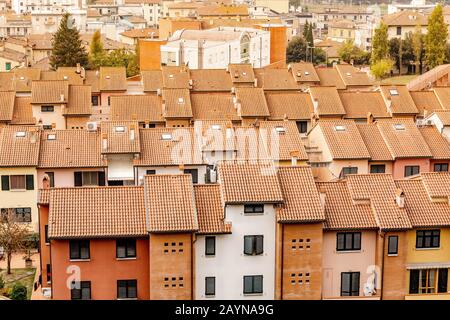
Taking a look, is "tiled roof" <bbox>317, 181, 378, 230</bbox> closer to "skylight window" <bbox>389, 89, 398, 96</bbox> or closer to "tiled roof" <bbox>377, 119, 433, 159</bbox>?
"tiled roof" <bbox>377, 119, 433, 159</bbox>

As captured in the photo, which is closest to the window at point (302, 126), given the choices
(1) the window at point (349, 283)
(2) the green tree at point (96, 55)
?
(1) the window at point (349, 283)

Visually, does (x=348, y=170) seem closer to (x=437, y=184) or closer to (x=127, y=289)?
(x=437, y=184)

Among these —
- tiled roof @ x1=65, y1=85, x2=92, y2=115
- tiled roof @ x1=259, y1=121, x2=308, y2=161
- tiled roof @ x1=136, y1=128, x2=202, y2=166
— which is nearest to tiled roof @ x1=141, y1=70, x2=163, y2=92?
tiled roof @ x1=65, y1=85, x2=92, y2=115

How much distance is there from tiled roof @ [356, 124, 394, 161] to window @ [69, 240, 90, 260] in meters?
15.2

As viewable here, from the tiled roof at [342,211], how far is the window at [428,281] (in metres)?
2.24

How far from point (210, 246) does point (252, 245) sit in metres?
1.33

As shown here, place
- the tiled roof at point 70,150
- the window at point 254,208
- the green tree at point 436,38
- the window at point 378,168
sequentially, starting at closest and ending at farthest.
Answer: the window at point 254,208 → the tiled roof at point 70,150 → the window at point 378,168 → the green tree at point 436,38

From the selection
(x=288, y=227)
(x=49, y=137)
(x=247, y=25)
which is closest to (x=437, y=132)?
(x=288, y=227)

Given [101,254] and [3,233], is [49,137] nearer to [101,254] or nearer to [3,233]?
[3,233]

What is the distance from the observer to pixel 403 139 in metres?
33.4

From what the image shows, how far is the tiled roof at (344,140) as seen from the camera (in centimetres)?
3189

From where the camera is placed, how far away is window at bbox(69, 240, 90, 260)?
2167cm

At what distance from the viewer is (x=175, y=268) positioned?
21.6 meters

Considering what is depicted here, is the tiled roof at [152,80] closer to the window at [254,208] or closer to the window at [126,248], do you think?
the window at [254,208]
